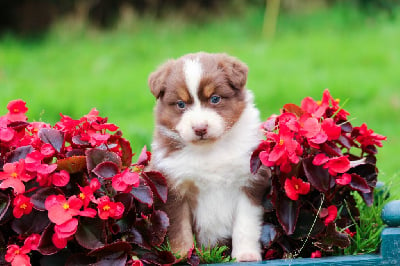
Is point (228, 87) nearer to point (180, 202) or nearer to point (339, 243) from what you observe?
point (180, 202)

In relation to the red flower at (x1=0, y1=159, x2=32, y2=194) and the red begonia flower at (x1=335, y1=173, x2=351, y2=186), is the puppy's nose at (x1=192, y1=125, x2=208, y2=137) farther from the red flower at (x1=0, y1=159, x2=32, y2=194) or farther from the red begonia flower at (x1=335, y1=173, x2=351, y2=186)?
the red flower at (x1=0, y1=159, x2=32, y2=194)

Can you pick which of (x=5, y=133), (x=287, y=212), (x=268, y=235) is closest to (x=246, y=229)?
(x=268, y=235)

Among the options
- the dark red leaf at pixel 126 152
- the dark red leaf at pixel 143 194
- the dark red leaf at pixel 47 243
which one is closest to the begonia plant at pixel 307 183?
the dark red leaf at pixel 143 194

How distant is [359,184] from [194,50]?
21.3 feet

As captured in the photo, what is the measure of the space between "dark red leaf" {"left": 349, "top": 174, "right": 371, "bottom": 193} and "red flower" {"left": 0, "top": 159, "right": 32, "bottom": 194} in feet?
5.27

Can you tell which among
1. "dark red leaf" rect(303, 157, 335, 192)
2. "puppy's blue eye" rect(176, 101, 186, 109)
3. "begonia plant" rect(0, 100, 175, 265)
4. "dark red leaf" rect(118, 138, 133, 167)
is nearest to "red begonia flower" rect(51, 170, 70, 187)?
"begonia plant" rect(0, 100, 175, 265)

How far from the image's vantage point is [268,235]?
3391 mm

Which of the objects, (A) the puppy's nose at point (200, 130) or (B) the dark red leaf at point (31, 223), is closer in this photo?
(B) the dark red leaf at point (31, 223)

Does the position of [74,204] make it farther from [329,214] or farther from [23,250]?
[329,214]

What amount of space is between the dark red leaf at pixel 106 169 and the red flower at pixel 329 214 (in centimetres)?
108

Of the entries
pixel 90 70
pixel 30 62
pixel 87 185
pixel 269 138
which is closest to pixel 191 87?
pixel 269 138

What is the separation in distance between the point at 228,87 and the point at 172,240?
853 millimetres

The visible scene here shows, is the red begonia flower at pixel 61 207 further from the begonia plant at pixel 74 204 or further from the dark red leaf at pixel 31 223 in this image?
the dark red leaf at pixel 31 223

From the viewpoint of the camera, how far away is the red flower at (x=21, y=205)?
3008mm
